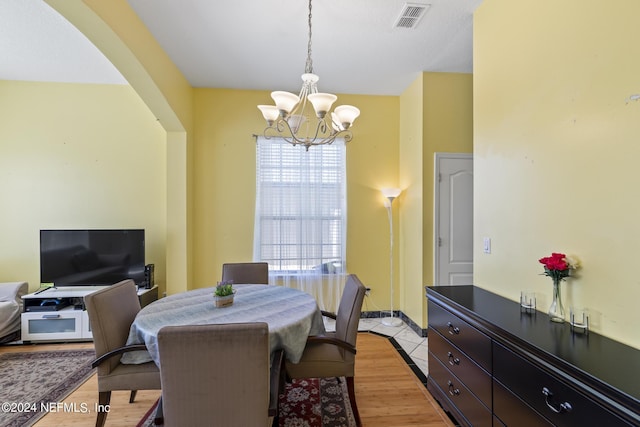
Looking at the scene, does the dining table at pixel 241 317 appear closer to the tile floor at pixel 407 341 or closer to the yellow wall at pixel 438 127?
the tile floor at pixel 407 341

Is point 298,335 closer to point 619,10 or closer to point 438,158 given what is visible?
point 619,10

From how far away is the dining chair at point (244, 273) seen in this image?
2953 millimetres

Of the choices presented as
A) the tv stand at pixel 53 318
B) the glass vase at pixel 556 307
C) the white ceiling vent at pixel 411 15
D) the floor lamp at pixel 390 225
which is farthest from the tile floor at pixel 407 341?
the white ceiling vent at pixel 411 15

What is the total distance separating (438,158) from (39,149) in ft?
16.3

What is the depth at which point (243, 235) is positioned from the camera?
377 centimetres

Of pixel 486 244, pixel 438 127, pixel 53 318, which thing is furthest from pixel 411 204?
pixel 53 318

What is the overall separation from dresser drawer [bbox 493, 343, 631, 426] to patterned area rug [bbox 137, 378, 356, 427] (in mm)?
1137

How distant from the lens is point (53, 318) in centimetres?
311

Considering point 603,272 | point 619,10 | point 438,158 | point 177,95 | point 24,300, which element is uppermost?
point 177,95

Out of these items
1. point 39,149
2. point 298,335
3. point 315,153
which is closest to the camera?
point 298,335

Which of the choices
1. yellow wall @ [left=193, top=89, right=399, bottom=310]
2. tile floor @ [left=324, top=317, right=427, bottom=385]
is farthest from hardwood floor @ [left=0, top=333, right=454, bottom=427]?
yellow wall @ [left=193, top=89, right=399, bottom=310]

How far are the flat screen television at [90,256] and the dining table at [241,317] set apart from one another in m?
1.47

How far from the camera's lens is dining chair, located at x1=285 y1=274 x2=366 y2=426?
1884 millimetres

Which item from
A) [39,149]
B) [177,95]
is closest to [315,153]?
A: [177,95]
